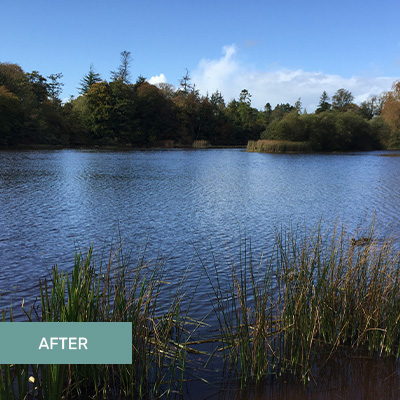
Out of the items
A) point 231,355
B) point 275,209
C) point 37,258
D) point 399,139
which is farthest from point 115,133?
point 231,355

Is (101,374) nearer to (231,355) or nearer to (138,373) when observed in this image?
(138,373)

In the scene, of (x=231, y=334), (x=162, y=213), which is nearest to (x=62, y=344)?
(x=231, y=334)

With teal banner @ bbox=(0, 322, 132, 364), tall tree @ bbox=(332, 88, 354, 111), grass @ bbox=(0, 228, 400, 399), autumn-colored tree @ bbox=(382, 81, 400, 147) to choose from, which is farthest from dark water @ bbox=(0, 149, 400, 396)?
tall tree @ bbox=(332, 88, 354, 111)

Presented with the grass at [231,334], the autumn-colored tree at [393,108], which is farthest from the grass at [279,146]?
the grass at [231,334]

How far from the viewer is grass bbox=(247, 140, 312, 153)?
48219 millimetres

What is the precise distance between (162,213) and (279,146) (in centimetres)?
Answer: 3857

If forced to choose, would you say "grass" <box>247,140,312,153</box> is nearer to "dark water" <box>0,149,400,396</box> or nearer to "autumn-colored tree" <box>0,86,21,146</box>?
"autumn-colored tree" <box>0,86,21,146</box>

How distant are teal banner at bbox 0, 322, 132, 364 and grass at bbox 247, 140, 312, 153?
46385mm

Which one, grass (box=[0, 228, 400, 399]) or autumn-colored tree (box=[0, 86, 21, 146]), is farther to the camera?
autumn-colored tree (box=[0, 86, 21, 146])

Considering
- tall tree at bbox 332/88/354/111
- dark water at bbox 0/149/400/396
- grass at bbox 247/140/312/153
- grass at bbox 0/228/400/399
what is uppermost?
tall tree at bbox 332/88/354/111

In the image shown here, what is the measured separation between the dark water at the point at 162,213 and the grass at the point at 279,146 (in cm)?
2760

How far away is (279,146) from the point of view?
48188 mm

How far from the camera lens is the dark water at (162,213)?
7352 mm

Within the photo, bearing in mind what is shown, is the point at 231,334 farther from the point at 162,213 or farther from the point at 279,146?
the point at 279,146
